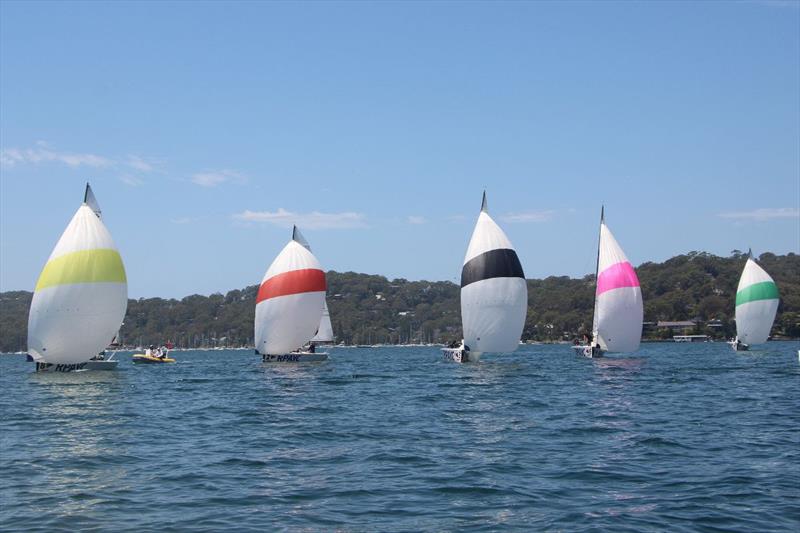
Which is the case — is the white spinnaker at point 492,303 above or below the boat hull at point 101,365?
above

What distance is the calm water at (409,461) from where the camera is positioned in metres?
13.7

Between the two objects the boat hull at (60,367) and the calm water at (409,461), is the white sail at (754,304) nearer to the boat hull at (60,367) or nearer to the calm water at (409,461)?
the calm water at (409,461)

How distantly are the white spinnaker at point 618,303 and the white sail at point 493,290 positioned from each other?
10.6m

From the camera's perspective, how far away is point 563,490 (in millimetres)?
15422

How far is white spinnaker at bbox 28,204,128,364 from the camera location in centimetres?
4922

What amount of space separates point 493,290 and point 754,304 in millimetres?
44124

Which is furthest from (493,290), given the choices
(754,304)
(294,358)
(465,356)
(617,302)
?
(754,304)

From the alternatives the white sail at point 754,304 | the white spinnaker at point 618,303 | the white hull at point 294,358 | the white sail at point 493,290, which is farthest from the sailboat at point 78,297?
the white sail at point 754,304

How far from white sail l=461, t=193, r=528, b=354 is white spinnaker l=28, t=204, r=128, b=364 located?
22.2 meters

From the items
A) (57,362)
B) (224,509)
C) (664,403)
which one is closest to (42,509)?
(224,509)

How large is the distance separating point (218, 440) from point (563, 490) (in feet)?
35.5

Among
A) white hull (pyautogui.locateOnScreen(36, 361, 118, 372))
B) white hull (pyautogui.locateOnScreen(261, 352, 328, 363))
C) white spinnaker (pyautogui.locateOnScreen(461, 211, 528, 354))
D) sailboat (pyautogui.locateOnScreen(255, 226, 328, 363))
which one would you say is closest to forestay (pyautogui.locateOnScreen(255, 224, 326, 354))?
sailboat (pyautogui.locateOnScreen(255, 226, 328, 363))

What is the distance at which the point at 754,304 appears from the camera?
283 feet

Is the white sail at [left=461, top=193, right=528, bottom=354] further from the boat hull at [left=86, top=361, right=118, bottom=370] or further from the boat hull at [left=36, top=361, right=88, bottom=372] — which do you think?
the boat hull at [left=36, top=361, right=88, bottom=372]
